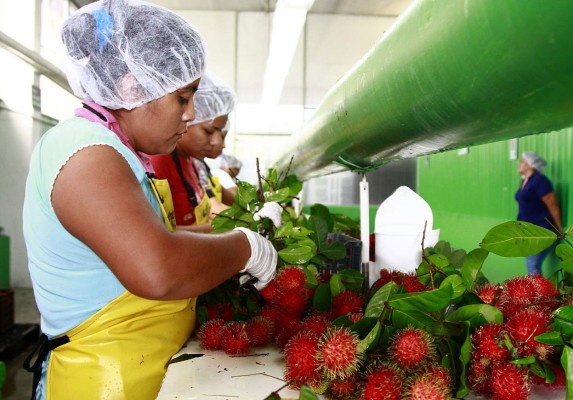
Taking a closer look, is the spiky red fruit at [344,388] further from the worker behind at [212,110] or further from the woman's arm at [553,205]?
the woman's arm at [553,205]

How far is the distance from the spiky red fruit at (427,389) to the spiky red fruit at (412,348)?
2 cm

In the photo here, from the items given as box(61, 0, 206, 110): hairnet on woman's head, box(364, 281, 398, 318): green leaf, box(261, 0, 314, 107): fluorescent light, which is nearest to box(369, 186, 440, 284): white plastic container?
box(364, 281, 398, 318): green leaf

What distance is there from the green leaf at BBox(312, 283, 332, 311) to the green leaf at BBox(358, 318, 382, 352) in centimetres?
24

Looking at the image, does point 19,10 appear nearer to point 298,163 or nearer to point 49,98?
point 49,98

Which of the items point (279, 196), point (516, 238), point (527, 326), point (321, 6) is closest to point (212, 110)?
point (279, 196)

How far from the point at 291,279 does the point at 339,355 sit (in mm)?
292

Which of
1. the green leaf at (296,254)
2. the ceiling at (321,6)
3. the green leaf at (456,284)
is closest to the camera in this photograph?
the green leaf at (456,284)

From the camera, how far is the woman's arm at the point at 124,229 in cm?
69

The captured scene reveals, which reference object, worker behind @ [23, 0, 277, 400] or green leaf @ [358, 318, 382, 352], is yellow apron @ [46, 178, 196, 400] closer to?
worker behind @ [23, 0, 277, 400]

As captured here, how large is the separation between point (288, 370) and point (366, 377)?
12 centimetres

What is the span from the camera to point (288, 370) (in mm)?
703

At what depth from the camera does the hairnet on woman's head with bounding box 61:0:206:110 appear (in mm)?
935

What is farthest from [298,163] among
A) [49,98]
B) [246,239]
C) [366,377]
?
[49,98]

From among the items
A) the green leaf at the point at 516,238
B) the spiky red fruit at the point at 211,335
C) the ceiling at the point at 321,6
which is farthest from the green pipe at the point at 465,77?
the ceiling at the point at 321,6
